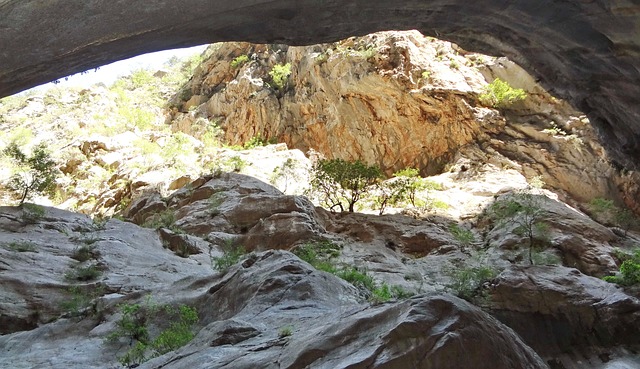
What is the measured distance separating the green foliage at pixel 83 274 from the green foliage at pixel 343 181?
1112 centimetres

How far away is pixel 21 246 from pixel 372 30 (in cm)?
1209

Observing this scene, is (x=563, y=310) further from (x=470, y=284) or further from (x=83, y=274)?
(x=83, y=274)

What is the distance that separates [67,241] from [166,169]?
1103 centimetres

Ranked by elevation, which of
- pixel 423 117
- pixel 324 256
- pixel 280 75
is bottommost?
pixel 324 256

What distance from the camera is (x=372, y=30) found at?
6156 mm

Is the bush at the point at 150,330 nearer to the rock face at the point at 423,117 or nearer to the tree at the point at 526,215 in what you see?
the tree at the point at 526,215

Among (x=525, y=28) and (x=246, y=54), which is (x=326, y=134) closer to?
(x=246, y=54)

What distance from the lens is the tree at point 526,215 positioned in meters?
16.9

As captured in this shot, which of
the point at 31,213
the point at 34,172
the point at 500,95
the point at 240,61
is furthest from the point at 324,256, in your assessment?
the point at 240,61

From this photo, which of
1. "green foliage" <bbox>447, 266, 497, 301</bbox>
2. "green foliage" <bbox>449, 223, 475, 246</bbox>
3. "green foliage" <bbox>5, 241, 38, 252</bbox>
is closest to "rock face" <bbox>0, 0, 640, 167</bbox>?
"green foliage" <bbox>447, 266, 497, 301</bbox>

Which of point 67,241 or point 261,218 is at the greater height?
point 67,241

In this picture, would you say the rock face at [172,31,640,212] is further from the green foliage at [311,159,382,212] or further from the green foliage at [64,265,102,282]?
the green foliage at [64,265,102,282]

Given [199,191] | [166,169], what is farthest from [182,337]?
[166,169]

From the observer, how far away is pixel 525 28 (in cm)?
660
